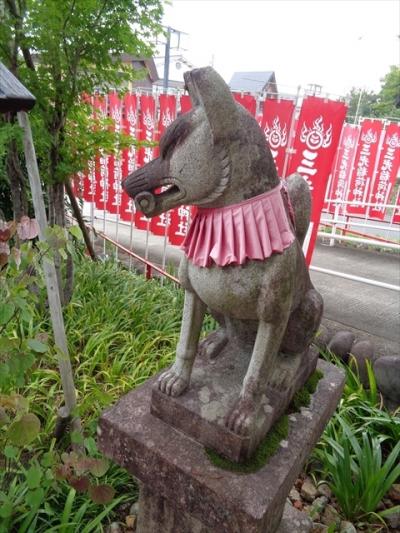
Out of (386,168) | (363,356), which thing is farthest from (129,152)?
(386,168)

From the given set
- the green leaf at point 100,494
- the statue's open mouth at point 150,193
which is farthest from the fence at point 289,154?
the green leaf at point 100,494

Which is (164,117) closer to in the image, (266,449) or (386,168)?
(266,449)

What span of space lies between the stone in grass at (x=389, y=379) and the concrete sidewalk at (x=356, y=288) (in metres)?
0.66

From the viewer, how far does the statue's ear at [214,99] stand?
1.02 m

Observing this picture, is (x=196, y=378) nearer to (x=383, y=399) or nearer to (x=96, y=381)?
(x=96, y=381)

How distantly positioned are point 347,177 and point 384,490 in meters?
7.59

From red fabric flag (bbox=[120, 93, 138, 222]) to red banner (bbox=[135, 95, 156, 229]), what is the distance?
4.6 inches

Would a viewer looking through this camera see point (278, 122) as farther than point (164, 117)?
No

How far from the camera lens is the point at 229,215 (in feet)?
3.86

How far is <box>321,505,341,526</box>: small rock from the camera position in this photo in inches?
80.0

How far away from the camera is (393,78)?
26.9m

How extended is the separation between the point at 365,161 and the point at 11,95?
8233 mm

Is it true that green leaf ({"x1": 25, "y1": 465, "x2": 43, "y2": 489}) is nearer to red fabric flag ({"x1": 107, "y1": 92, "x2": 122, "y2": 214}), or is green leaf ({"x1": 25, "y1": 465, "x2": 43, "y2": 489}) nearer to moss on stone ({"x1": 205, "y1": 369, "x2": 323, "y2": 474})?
moss on stone ({"x1": 205, "y1": 369, "x2": 323, "y2": 474})

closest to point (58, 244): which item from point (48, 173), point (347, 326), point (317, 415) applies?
point (317, 415)
